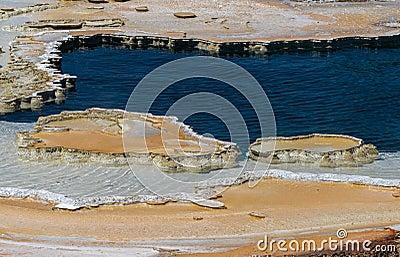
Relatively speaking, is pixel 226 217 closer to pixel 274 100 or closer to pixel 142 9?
pixel 274 100

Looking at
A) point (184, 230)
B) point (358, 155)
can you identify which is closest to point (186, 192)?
point (184, 230)

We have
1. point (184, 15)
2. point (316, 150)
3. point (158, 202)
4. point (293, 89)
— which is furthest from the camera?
point (184, 15)

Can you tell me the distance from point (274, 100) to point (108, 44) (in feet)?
19.7

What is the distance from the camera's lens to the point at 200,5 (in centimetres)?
2378

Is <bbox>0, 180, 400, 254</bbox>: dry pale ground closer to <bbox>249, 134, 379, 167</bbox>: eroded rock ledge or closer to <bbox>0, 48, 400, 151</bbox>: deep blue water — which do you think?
<bbox>249, 134, 379, 167</bbox>: eroded rock ledge

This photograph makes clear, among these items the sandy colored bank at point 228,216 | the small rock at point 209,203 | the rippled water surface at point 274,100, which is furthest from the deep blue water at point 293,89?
the small rock at point 209,203

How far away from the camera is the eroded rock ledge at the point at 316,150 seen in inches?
469

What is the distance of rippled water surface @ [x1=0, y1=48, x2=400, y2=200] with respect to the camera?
1128cm

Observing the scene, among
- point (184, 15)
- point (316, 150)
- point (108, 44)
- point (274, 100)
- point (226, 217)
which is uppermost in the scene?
point (184, 15)

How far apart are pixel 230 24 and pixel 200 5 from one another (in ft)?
9.07

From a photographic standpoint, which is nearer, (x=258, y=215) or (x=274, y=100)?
(x=258, y=215)

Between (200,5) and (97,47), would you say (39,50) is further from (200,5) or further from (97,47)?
(200,5)

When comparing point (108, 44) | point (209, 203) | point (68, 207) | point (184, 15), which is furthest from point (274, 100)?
point (184, 15)

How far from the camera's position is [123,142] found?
12.4m
